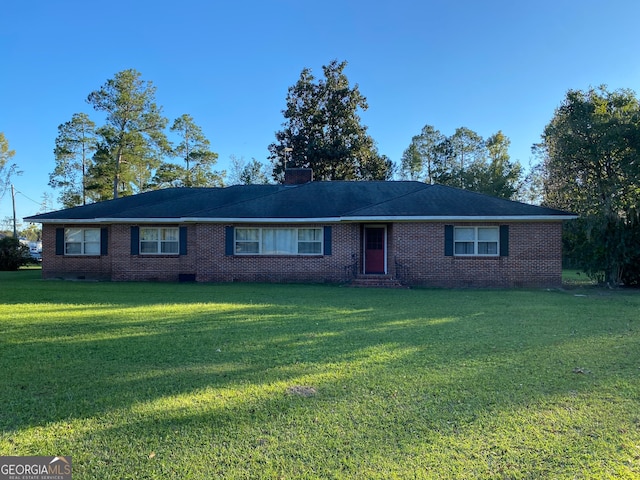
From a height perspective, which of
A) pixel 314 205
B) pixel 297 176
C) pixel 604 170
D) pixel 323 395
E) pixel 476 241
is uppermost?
pixel 297 176

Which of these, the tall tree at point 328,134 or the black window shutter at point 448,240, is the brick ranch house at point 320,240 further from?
the tall tree at point 328,134

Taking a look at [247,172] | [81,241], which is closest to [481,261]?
[81,241]

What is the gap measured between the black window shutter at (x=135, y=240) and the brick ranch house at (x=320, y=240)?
0.04 meters

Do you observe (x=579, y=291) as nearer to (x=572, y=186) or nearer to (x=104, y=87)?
(x=572, y=186)

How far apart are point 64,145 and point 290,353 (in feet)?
138

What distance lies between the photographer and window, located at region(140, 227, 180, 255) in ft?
54.1

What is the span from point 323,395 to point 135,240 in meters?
14.7

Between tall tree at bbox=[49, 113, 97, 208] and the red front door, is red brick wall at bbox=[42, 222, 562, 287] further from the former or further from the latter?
tall tree at bbox=[49, 113, 97, 208]

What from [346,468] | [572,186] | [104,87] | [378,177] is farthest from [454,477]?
[104,87]

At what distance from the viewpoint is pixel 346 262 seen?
15.5 meters

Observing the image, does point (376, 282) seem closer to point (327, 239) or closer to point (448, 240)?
point (327, 239)

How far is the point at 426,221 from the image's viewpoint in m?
14.8

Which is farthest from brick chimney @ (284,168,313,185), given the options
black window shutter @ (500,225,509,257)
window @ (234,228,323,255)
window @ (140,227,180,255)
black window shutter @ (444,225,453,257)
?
black window shutter @ (500,225,509,257)

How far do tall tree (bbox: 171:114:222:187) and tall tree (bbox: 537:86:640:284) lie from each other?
108ft
